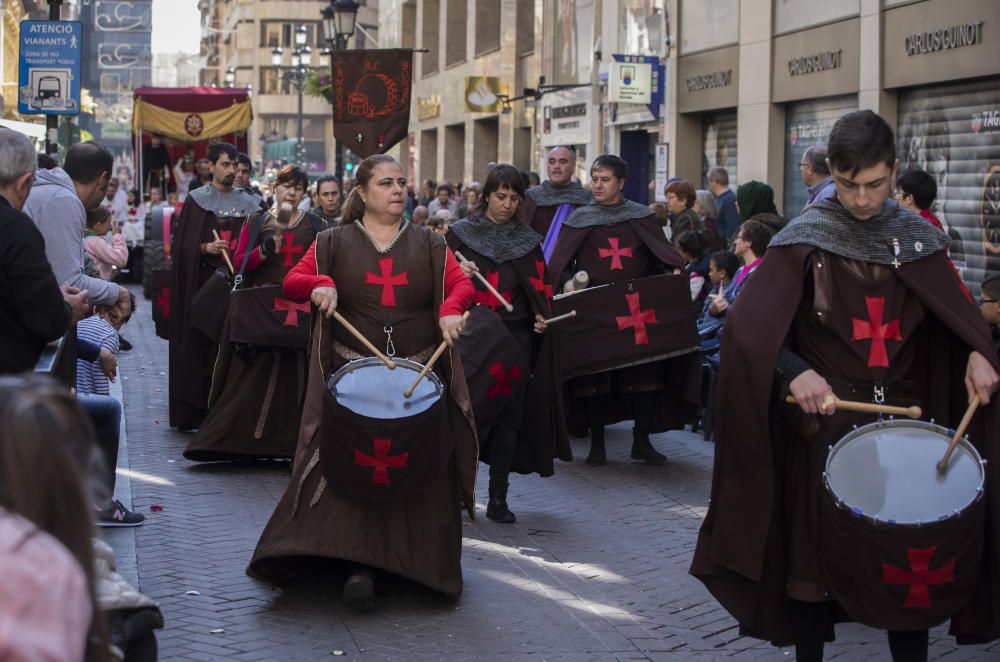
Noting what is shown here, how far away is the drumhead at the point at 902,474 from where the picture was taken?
4.63m

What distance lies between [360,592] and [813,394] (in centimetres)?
247

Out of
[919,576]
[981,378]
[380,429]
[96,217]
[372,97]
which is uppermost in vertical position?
[372,97]

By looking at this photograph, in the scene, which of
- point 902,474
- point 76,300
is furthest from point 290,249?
point 902,474

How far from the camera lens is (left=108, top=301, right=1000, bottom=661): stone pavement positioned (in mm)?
6125

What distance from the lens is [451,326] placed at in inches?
259

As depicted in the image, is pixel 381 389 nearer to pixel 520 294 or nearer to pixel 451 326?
pixel 451 326

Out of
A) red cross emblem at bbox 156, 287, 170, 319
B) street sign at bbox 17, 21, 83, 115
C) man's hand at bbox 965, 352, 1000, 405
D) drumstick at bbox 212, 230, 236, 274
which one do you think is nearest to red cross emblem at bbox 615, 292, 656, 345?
drumstick at bbox 212, 230, 236, 274

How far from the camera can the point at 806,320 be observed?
514 centimetres

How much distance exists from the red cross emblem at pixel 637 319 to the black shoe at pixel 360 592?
382 cm

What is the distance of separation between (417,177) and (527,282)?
127ft

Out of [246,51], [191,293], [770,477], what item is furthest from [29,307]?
[246,51]

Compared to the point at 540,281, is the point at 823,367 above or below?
below

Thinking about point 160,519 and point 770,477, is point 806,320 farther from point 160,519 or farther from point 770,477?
point 160,519

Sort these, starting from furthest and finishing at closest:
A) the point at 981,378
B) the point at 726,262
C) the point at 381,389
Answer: the point at 726,262, the point at 381,389, the point at 981,378
